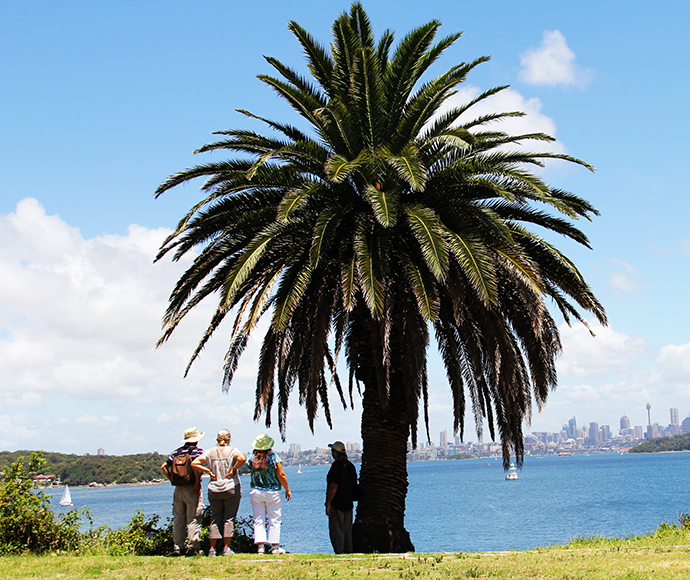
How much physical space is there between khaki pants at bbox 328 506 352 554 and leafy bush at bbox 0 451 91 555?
427 cm

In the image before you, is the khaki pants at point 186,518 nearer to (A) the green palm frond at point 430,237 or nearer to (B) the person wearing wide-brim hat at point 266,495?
(B) the person wearing wide-brim hat at point 266,495

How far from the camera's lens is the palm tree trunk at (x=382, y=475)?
11766 mm

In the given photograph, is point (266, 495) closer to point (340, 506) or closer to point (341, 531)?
point (340, 506)

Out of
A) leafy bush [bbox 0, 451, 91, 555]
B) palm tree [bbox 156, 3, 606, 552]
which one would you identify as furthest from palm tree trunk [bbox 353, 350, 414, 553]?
leafy bush [bbox 0, 451, 91, 555]

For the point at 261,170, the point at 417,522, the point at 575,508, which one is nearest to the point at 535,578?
the point at 261,170

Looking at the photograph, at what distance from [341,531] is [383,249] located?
5.06 metres

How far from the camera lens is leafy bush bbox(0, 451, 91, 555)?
1002 cm

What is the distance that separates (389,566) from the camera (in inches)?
313

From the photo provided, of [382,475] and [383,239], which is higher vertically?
[383,239]

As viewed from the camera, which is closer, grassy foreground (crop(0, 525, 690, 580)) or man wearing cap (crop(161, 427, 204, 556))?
grassy foreground (crop(0, 525, 690, 580))

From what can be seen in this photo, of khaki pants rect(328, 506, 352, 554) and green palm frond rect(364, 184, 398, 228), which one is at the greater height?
green palm frond rect(364, 184, 398, 228)

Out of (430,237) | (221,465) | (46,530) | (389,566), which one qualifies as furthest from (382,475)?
(46,530)

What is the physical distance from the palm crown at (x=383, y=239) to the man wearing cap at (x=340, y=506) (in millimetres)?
1488

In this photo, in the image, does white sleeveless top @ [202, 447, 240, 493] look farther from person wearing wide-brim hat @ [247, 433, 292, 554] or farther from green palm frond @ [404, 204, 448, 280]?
green palm frond @ [404, 204, 448, 280]
